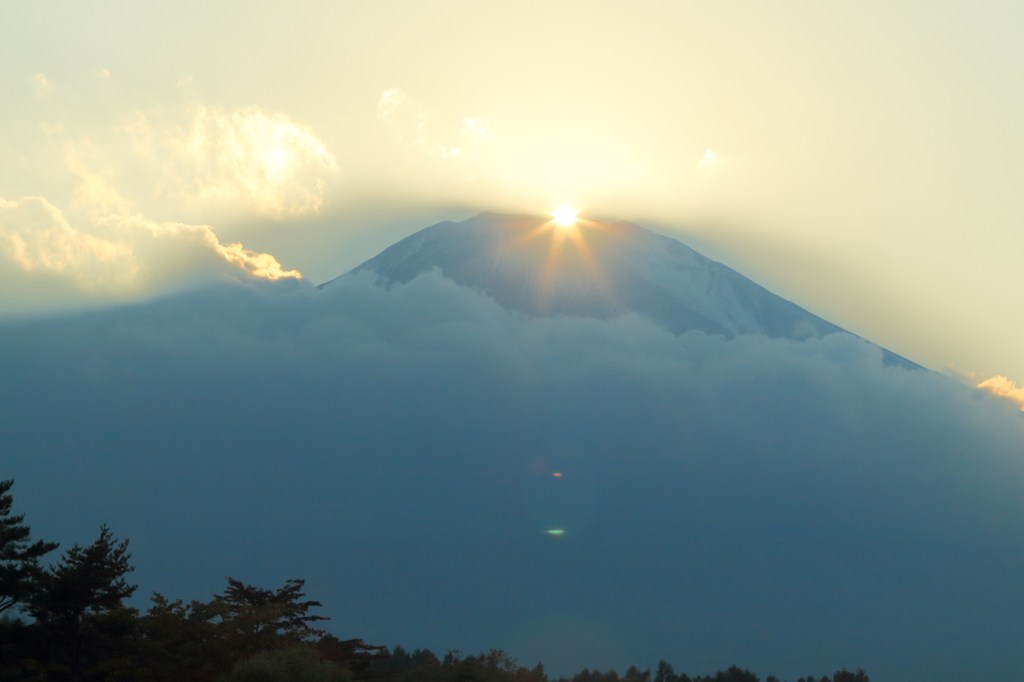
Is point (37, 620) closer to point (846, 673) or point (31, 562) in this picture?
point (31, 562)

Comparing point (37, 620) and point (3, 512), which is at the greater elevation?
point (3, 512)

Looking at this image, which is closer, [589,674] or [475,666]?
[475,666]

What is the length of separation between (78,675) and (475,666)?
102 ft

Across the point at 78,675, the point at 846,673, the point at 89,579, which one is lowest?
the point at 78,675

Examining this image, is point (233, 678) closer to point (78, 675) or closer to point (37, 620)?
point (78, 675)

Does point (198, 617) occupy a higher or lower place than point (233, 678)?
higher

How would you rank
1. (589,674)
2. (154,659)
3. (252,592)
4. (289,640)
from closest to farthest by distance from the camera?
1. (154,659)
2. (289,640)
3. (252,592)
4. (589,674)

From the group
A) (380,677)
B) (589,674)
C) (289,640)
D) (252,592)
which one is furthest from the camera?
(589,674)

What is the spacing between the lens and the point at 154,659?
210ft

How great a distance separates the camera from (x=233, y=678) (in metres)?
56.2

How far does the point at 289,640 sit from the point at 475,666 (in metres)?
14.0

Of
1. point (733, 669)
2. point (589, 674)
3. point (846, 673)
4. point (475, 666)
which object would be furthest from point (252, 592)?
point (846, 673)

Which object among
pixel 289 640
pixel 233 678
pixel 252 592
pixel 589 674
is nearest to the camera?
pixel 233 678

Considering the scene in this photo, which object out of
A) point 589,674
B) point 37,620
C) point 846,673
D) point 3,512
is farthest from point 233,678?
point 846,673
